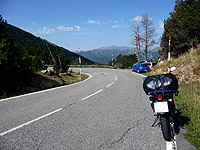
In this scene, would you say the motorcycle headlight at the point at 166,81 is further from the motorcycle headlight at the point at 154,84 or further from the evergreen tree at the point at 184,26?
the evergreen tree at the point at 184,26

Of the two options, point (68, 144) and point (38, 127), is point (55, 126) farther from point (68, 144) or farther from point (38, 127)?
point (68, 144)

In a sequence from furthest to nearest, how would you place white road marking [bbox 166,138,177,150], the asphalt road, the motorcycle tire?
the motorcycle tire → the asphalt road → white road marking [bbox 166,138,177,150]

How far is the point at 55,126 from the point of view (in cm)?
407

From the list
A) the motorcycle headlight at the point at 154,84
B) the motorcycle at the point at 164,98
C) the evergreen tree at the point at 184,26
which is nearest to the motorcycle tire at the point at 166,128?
the motorcycle at the point at 164,98

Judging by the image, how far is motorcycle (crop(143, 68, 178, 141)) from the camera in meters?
3.36

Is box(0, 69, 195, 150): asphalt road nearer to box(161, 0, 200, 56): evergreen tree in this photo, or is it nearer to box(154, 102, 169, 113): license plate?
box(154, 102, 169, 113): license plate

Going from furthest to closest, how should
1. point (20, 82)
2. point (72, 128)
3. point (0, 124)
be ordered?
1. point (20, 82)
2. point (0, 124)
3. point (72, 128)

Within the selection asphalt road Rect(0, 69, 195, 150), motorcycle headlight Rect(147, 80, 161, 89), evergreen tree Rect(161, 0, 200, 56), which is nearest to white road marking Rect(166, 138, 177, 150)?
asphalt road Rect(0, 69, 195, 150)

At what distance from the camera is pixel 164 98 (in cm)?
358

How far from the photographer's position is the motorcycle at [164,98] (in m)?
3.36

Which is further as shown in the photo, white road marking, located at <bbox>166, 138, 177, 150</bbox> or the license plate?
the license plate

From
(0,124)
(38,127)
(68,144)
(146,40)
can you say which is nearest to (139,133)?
(68,144)

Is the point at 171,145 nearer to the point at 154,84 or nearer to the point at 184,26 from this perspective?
the point at 154,84

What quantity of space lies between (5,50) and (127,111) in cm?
770
